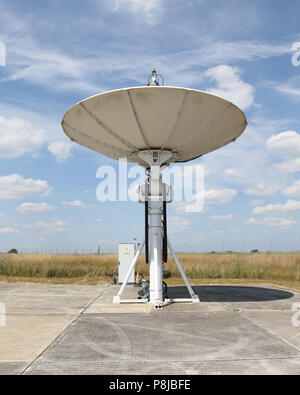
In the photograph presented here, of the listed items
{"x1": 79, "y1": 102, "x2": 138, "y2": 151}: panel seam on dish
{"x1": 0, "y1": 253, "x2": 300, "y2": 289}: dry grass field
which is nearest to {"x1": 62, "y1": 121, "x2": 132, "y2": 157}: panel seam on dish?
{"x1": 79, "y1": 102, "x2": 138, "y2": 151}: panel seam on dish

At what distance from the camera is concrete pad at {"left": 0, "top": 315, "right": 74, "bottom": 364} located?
7.59m

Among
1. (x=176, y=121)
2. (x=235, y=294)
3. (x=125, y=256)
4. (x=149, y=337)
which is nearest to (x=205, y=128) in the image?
(x=176, y=121)

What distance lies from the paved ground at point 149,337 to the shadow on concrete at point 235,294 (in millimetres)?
248

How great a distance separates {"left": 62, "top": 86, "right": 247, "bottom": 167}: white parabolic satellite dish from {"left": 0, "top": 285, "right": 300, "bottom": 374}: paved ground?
20.2ft

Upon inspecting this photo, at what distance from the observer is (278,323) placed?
35.0 feet

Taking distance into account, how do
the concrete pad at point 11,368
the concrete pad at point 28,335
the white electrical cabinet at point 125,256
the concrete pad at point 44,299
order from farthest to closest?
the white electrical cabinet at point 125,256 → the concrete pad at point 44,299 → the concrete pad at point 28,335 → the concrete pad at point 11,368

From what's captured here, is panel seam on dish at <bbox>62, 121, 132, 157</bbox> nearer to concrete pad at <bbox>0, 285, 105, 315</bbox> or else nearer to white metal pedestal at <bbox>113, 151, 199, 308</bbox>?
white metal pedestal at <bbox>113, 151, 199, 308</bbox>

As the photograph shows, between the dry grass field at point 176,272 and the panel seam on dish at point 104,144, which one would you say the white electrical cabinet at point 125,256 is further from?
the panel seam on dish at point 104,144

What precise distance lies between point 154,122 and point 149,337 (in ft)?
22.9

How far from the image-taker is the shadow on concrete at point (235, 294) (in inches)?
604

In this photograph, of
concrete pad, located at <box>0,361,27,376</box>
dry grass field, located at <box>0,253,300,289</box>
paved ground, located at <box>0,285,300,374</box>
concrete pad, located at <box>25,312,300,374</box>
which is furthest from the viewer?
dry grass field, located at <box>0,253,300,289</box>

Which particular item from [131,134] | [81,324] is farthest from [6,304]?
[131,134]

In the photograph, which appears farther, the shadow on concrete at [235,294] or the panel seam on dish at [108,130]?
the shadow on concrete at [235,294]

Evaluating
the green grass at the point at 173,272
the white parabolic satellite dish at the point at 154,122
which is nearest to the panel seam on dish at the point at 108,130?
the white parabolic satellite dish at the point at 154,122
